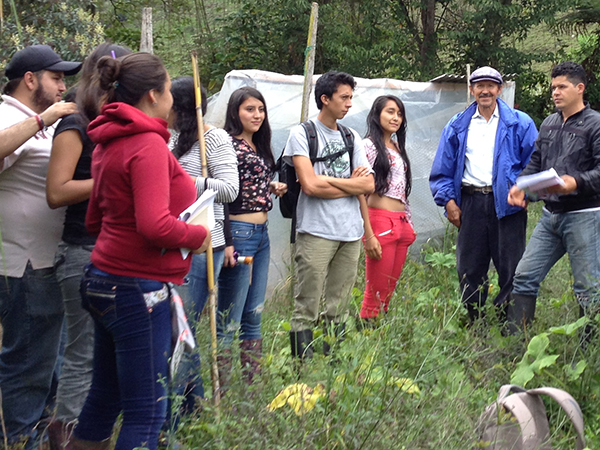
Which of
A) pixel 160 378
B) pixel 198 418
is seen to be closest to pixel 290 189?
pixel 198 418

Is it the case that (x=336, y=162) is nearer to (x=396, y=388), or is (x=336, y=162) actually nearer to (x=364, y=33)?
(x=396, y=388)

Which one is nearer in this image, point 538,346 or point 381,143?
point 538,346

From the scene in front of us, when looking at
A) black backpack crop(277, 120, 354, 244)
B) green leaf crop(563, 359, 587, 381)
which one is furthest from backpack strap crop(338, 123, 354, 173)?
green leaf crop(563, 359, 587, 381)

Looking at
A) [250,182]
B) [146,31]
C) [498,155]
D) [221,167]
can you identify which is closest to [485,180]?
[498,155]

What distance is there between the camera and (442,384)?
388 centimetres

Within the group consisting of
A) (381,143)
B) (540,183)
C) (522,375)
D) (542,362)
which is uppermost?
(381,143)

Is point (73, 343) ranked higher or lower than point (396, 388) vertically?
higher

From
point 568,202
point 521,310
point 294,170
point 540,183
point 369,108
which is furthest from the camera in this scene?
point 369,108

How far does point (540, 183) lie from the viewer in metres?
4.64

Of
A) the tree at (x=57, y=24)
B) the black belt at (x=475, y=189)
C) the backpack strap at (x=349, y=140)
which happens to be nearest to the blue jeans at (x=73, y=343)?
the backpack strap at (x=349, y=140)

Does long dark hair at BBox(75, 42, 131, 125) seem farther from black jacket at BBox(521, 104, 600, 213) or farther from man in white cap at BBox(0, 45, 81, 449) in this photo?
black jacket at BBox(521, 104, 600, 213)

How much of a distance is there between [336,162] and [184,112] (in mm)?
1076

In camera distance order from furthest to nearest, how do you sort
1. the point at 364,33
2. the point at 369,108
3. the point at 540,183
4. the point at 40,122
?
the point at 364,33
the point at 369,108
the point at 540,183
the point at 40,122

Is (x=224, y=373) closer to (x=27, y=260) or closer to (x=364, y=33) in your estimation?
(x=27, y=260)
